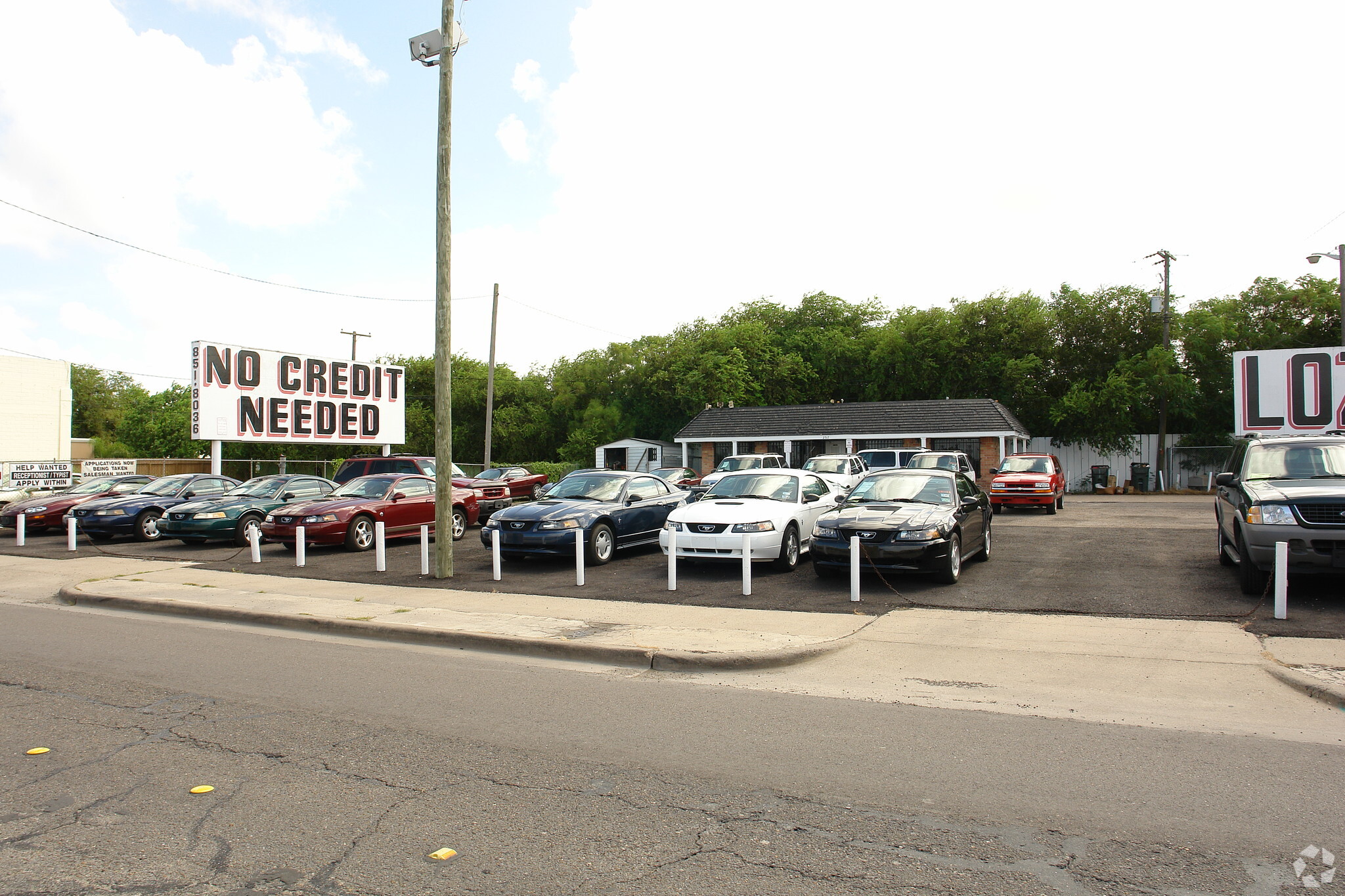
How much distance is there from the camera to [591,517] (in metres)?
14.1

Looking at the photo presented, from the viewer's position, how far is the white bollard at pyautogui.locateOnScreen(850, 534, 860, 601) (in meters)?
10.5

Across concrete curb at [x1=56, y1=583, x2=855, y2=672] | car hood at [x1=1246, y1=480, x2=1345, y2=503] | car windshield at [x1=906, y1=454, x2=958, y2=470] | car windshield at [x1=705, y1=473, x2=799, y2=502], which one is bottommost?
concrete curb at [x1=56, y1=583, x2=855, y2=672]

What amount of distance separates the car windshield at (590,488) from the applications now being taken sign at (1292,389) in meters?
16.3

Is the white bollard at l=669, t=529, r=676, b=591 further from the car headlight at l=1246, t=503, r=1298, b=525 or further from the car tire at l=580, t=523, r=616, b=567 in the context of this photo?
the car headlight at l=1246, t=503, r=1298, b=525

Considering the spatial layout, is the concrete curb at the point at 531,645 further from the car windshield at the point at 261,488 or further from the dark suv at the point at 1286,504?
the car windshield at the point at 261,488

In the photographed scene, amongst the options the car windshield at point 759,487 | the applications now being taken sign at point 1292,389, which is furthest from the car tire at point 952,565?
the applications now being taken sign at point 1292,389

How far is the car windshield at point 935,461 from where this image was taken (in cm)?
2378

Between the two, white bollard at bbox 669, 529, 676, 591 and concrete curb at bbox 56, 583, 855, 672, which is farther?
white bollard at bbox 669, 529, 676, 591

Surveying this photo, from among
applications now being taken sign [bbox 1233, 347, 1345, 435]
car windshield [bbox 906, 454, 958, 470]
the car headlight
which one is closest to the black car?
the car headlight

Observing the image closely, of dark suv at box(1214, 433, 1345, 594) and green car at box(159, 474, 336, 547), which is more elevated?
dark suv at box(1214, 433, 1345, 594)

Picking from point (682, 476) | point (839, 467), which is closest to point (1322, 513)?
point (839, 467)

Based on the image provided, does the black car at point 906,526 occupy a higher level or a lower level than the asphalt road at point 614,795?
higher

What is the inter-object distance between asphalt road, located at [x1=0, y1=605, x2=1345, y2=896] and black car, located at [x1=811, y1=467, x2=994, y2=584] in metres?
5.02

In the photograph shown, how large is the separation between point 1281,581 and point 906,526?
4038 mm
